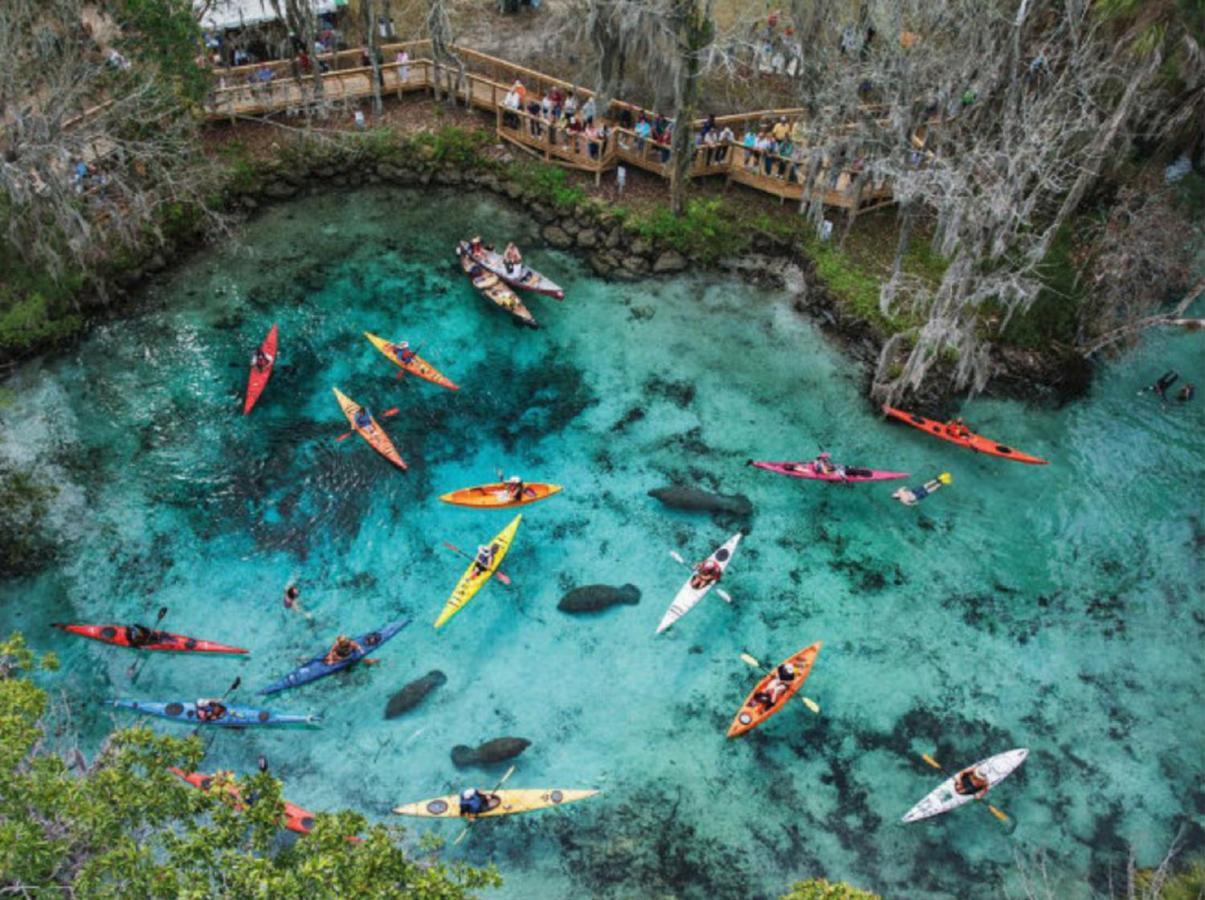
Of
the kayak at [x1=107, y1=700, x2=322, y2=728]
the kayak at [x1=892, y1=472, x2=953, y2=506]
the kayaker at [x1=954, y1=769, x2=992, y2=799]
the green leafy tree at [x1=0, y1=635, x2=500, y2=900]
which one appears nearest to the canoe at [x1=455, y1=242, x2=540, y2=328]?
the kayak at [x1=892, y1=472, x2=953, y2=506]

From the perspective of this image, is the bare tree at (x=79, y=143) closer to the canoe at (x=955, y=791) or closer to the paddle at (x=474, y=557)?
the paddle at (x=474, y=557)

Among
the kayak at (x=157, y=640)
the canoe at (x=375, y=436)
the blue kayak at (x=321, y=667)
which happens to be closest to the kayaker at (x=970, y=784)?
the blue kayak at (x=321, y=667)

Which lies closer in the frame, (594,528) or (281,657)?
(281,657)

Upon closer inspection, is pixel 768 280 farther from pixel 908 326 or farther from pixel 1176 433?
pixel 1176 433

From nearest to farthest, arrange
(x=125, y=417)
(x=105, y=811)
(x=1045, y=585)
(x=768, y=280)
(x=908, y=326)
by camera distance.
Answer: (x=105, y=811)
(x=1045, y=585)
(x=125, y=417)
(x=908, y=326)
(x=768, y=280)

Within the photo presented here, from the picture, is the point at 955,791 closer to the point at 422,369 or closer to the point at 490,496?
the point at 490,496

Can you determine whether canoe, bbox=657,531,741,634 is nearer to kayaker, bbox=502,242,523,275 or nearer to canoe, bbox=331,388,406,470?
canoe, bbox=331,388,406,470

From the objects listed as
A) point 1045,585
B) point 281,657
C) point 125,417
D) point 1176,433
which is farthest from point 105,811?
point 1176,433
